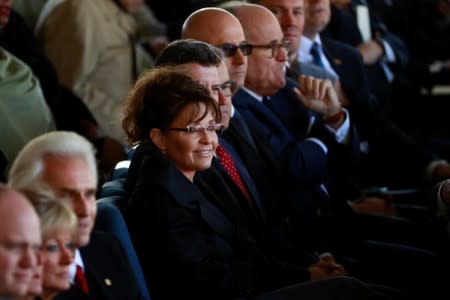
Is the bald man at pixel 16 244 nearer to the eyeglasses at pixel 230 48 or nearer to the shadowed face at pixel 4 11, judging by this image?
the eyeglasses at pixel 230 48

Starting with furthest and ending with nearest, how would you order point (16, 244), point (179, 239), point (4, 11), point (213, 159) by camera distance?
point (4, 11) → point (213, 159) → point (179, 239) → point (16, 244)

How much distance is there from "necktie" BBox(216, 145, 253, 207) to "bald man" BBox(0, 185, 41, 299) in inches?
50.8

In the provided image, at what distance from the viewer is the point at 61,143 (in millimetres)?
2217

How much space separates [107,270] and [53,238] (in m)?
0.36

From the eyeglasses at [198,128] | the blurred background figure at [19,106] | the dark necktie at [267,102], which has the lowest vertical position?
the blurred background figure at [19,106]

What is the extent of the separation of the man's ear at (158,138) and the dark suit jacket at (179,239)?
59mm

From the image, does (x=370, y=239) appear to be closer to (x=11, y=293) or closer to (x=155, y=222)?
(x=155, y=222)

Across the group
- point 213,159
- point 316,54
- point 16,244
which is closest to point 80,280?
point 16,244

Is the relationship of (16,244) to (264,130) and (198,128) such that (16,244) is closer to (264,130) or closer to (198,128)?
(198,128)

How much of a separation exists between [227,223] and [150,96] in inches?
15.6

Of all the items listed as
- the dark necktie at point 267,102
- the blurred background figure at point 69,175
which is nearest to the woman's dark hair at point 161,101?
the blurred background figure at point 69,175

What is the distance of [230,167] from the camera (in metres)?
3.20

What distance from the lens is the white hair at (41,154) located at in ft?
7.11

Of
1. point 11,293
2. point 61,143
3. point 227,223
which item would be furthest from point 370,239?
point 11,293
